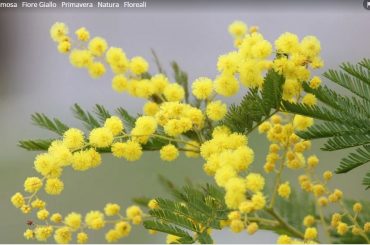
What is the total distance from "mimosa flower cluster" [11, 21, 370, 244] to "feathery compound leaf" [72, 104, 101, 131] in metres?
0.06

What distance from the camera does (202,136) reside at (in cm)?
63

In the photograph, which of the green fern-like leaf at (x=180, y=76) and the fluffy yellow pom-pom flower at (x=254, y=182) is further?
the green fern-like leaf at (x=180, y=76)

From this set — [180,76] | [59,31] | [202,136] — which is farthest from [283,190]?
[59,31]

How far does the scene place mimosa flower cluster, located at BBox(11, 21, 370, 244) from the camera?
53cm

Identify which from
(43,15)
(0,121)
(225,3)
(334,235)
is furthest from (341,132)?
(0,121)

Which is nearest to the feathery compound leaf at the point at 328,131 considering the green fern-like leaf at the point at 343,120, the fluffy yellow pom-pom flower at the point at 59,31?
the green fern-like leaf at the point at 343,120

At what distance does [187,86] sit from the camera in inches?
29.0

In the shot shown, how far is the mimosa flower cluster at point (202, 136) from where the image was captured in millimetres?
532

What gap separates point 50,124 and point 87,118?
0.05 m

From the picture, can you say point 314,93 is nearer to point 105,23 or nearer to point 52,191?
point 52,191

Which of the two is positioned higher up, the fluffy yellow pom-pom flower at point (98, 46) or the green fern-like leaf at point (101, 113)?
the fluffy yellow pom-pom flower at point (98, 46)

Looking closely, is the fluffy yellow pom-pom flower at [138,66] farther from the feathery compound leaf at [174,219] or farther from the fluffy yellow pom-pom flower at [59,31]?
the feathery compound leaf at [174,219]

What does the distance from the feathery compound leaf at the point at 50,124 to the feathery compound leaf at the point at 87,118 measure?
4cm

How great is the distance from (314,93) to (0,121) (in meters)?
0.82
